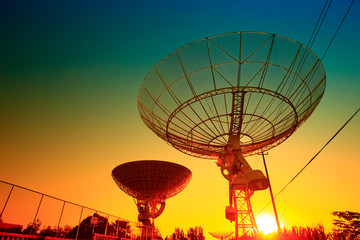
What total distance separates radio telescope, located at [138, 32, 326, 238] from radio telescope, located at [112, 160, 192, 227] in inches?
749

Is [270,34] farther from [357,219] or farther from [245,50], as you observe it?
[357,219]

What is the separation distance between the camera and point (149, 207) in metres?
36.4

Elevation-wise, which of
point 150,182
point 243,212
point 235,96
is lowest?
point 243,212

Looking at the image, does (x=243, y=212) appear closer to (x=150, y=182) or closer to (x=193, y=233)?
(x=150, y=182)

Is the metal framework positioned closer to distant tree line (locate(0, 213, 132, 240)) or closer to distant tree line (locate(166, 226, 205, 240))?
distant tree line (locate(0, 213, 132, 240))

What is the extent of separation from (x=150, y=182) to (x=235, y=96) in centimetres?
2538

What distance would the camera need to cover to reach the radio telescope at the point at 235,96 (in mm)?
12867

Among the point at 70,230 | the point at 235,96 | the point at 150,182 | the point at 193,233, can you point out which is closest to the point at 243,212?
the point at 235,96

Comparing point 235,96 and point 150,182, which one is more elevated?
point 150,182

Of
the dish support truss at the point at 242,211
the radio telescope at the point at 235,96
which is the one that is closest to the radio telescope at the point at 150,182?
the radio telescope at the point at 235,96

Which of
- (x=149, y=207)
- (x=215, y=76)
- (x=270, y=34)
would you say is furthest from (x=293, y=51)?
(x=149, y=207)

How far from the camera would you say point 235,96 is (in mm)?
13914

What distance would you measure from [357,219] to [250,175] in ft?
121

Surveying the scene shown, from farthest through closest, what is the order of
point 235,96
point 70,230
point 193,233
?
point 193,233, point 70,230, point 235,96
